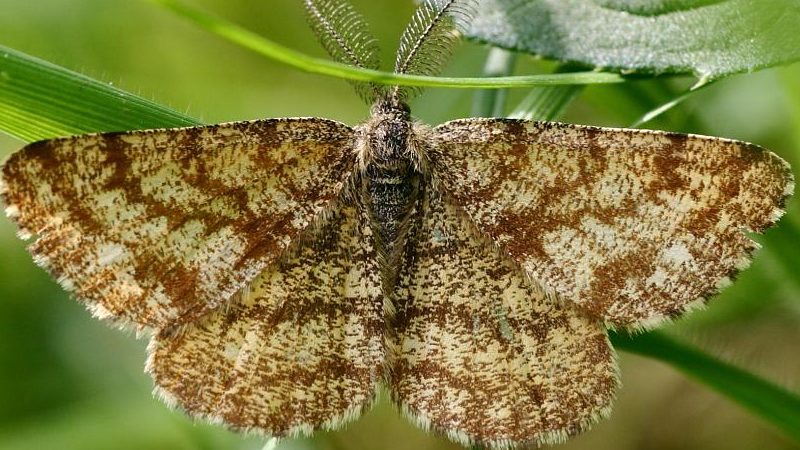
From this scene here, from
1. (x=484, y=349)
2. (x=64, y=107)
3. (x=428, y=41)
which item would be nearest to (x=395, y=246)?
(x=484, y=349)

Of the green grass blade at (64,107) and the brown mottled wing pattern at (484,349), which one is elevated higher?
the green grass blade at (64,107)

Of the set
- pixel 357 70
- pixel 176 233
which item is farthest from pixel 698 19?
pixel 176 233

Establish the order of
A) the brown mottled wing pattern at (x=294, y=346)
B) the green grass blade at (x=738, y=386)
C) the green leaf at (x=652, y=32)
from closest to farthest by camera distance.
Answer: the brown mottled wing pattern at (x=294, y=346)
the green leaf at (x=652, y=32)
the green grass blade at (x=738, y=386)

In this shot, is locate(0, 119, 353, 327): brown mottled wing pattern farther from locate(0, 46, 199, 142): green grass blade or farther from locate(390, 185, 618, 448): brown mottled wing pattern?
locate(390, 185, 618, 448): brown mottled wing pattern

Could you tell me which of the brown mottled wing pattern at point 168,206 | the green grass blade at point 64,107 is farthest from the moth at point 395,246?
the green grass blade at point 64,107

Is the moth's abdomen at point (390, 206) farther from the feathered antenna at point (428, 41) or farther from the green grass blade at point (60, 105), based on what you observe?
the green grass blade at point (60, 105)

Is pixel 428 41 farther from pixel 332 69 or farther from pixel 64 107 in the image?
pixel 64 107

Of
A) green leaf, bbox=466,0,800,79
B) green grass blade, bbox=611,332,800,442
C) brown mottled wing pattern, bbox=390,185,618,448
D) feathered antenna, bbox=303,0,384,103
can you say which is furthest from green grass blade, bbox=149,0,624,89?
green grass blade, bbox=611,332,800,442
